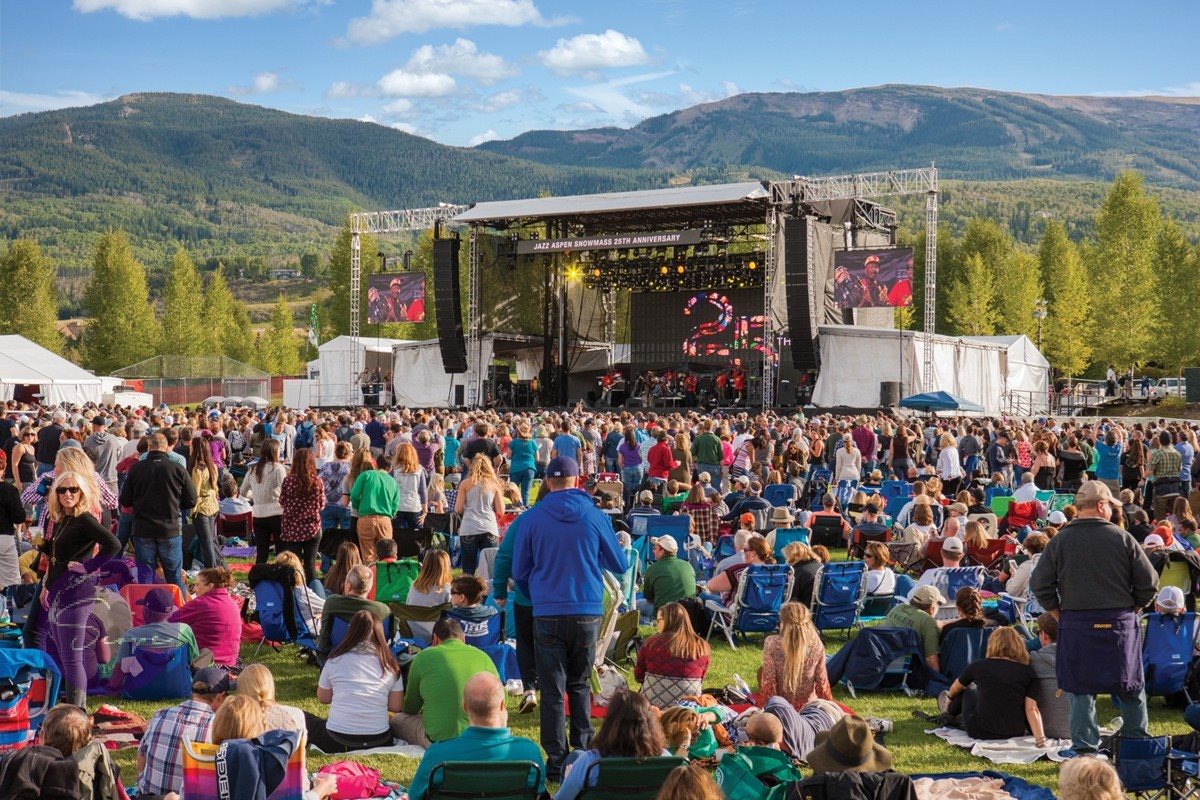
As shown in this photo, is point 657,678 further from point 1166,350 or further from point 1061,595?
point 1166,350

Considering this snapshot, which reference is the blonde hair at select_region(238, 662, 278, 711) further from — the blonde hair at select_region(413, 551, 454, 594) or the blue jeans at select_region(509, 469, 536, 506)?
the blue jeans at select_region(509, 469, 536, 506)

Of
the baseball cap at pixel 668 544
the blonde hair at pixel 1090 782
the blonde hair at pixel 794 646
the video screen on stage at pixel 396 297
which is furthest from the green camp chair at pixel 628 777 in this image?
the video screen on stage at pixel 396 297

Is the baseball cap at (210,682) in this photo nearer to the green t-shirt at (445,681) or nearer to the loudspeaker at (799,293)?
the green t-shirt at (445,681)

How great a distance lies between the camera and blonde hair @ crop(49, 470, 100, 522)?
22.0 feet

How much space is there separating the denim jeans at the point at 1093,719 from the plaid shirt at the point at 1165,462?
10.5 metres

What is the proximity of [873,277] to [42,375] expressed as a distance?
24.1 meters

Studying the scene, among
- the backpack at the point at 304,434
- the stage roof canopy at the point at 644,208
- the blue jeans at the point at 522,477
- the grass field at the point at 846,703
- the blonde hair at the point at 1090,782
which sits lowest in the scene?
the grass field at the point at 846,703

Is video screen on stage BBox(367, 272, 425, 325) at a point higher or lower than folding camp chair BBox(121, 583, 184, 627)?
higher

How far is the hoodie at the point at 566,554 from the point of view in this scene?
5867 millimetres

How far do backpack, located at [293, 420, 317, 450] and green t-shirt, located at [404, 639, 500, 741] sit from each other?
11.1m

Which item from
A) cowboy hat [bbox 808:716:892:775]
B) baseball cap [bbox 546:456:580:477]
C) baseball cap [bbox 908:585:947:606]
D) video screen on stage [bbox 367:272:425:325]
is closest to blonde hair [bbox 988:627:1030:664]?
baseball cap [bbox 908:585:947:606]

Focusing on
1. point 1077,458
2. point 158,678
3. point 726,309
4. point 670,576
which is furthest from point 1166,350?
point 158,678

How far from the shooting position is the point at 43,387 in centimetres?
3766

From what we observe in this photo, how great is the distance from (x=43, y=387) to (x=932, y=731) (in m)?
35.6
